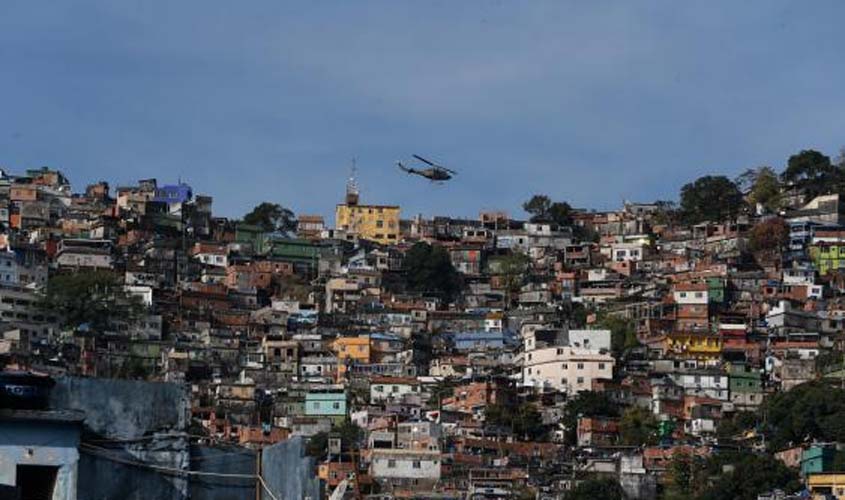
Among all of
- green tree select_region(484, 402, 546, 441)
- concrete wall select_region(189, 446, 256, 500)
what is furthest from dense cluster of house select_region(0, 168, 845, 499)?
concrete wall select_region(189, 446, 256, 500)

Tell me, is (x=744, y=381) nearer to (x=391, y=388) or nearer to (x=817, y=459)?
(x=391, y=388)

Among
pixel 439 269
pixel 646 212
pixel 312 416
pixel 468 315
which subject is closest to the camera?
pixel 312 416

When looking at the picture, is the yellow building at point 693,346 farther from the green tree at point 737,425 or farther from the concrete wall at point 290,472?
the concrete wall at point 290,472

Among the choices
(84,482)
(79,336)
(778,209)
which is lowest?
(84,482)

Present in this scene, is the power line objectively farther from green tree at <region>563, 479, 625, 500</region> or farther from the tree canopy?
the tree canopy

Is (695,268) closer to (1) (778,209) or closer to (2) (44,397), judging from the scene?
(1) (778,209)

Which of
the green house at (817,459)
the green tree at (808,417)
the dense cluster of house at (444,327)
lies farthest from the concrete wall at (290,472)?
the green tree at (808,417)

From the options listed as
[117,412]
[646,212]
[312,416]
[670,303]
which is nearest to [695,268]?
[670,303]
